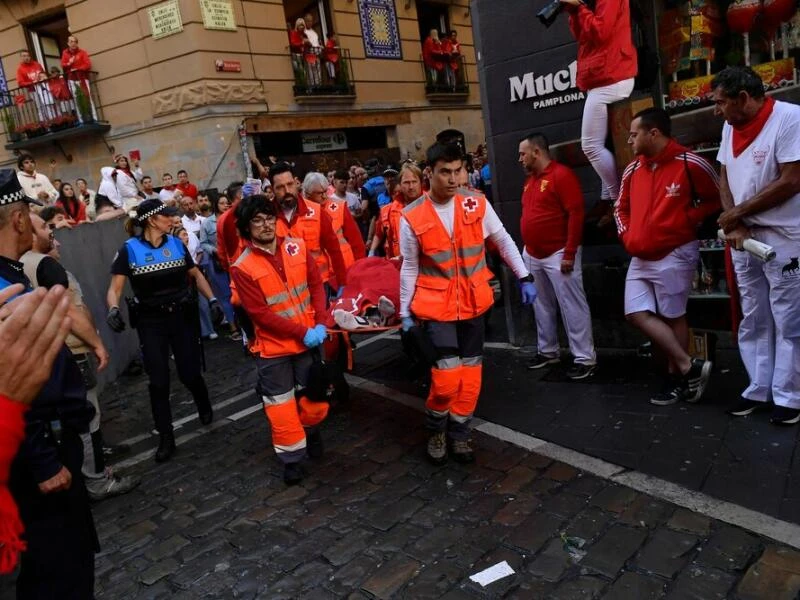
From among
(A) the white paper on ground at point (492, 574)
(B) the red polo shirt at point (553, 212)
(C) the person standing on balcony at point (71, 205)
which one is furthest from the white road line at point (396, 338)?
(C) the person standing on balcony at point (71, 205)

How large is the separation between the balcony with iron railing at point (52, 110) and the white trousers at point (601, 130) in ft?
47.7

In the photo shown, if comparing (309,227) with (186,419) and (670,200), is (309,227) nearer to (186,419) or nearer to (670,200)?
(186,419)

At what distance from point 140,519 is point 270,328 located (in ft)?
4.99

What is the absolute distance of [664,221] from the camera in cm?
452

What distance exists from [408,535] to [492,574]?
0.60 metres

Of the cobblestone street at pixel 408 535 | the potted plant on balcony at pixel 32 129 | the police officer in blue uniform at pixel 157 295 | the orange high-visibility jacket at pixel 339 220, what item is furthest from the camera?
the potted plant on balcony at pixel 32 129

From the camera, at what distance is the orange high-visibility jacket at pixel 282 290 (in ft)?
14.0

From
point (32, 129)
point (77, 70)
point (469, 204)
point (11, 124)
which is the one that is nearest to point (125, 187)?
point (77, 70)

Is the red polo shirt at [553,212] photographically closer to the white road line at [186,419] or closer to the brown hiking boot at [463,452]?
the brown hiking boot at [463,452]

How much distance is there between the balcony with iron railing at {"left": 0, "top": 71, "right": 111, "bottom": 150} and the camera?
16.2m

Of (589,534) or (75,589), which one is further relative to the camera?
(589,534)

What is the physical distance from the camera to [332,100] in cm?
1770

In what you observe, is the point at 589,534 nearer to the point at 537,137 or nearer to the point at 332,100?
the point at 537,137

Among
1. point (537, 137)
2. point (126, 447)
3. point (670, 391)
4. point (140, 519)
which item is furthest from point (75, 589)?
point (537, 137)
